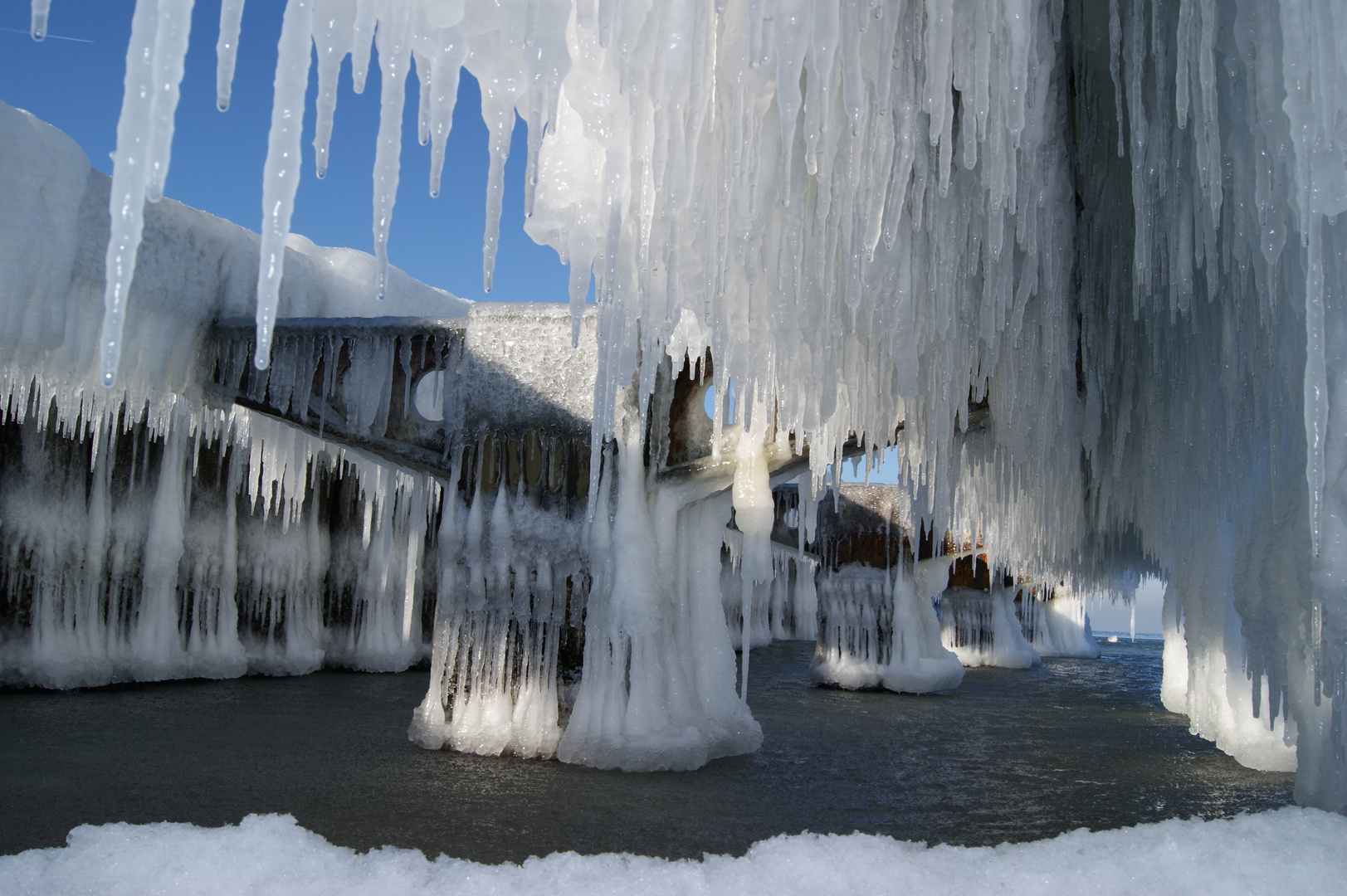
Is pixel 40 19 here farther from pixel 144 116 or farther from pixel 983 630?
pixel 983 630

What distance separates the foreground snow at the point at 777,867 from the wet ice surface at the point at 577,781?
1199 millimetres

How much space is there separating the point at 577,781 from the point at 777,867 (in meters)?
3.43

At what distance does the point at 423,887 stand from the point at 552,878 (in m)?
0.44

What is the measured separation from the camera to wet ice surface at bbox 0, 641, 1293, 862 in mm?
4941

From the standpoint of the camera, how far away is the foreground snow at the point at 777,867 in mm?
2926

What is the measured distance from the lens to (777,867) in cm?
319

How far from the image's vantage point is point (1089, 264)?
5.87m

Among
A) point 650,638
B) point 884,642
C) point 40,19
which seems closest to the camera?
point 40,19

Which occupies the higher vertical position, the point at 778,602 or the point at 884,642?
the point at 884,642

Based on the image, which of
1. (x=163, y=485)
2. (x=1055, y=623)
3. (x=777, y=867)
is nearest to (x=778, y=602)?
(x=1055, y=623)

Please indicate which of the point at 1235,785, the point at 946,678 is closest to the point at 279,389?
the point at 1235,785

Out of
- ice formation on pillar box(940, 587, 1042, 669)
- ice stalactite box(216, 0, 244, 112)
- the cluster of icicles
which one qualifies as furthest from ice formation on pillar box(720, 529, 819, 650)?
ice stalactite box(216, 0, 244, 112)

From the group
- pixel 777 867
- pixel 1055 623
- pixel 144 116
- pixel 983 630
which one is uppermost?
pixel 144 116

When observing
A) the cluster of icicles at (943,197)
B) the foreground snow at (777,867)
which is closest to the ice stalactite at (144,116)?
the cluster of icicles at (943,197)
